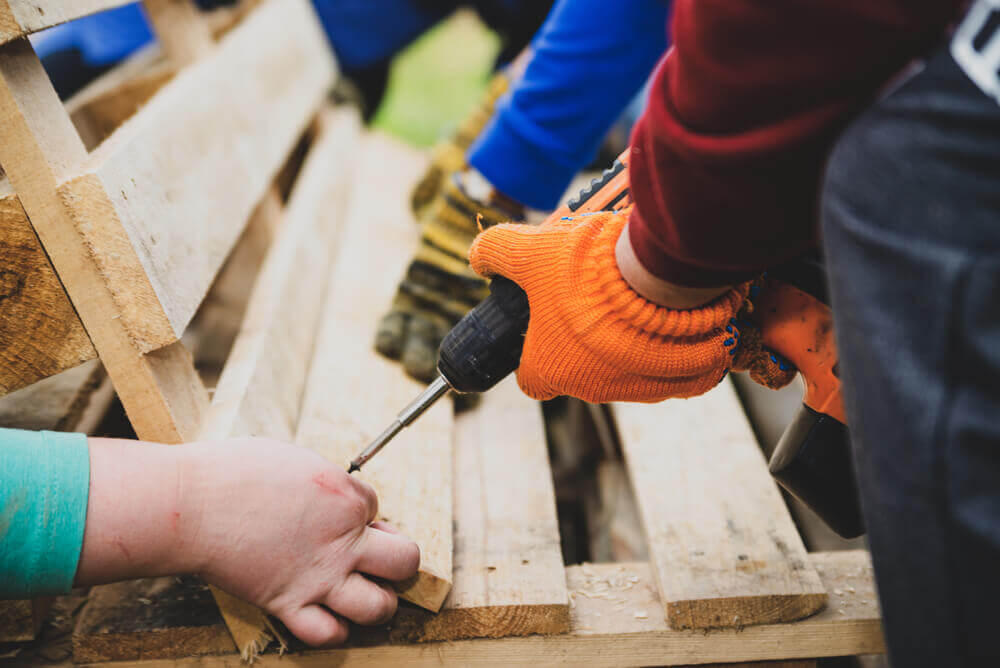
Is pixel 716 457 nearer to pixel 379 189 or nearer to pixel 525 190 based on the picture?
pixel 525 190

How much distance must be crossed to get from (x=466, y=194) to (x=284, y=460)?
0.65 m

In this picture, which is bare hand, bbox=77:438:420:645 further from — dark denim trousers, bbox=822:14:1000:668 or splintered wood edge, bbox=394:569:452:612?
dark denim trousers, bbox=822:14:1000:668

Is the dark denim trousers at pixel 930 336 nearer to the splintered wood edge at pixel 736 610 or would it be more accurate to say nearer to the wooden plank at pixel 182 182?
the splintered wood edge at pixel 736 610

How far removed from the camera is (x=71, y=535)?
580 millimetres

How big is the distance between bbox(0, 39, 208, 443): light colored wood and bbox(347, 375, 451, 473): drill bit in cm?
20

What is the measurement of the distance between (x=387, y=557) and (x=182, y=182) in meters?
0.55

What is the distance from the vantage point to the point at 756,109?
0.44m

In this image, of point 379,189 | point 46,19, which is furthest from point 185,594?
point 379,189

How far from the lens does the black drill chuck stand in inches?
28.7

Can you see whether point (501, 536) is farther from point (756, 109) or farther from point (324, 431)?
point (756, 109)

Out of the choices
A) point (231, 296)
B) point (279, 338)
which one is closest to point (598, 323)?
point (279, 338)

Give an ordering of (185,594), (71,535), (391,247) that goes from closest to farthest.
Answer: (71,535)
(185,594)
(391,247)

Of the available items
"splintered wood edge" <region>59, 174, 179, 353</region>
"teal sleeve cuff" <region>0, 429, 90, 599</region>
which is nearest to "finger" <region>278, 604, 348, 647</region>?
"teal sleeve cuff" <region>0, 429, 90, 599</region>

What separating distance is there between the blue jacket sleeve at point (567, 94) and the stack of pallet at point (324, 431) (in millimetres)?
341
